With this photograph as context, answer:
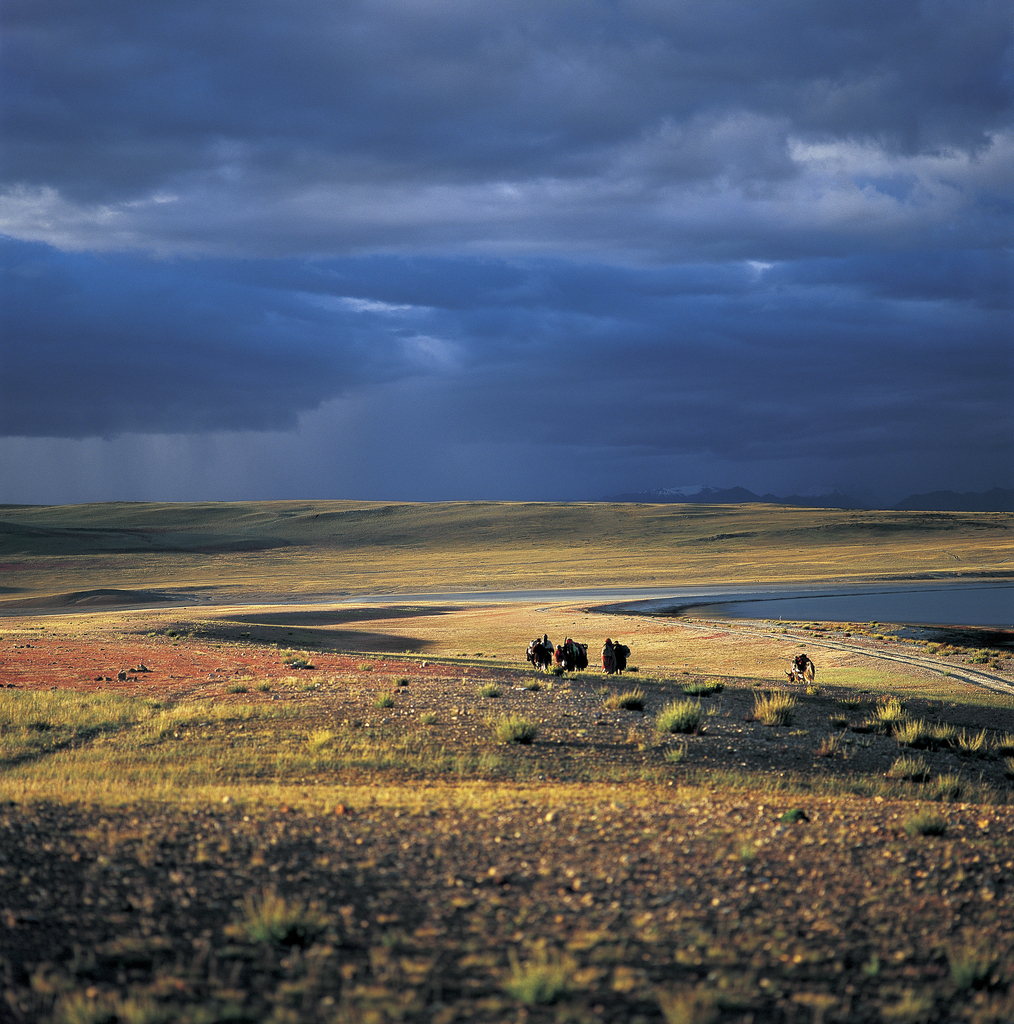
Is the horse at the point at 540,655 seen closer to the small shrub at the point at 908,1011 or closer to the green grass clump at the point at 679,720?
the green grass clump at the point at 679,720

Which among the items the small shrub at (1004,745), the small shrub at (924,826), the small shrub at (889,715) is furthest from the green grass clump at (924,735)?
the small shrub at (924,826)

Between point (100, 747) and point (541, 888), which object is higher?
point (541, 888)

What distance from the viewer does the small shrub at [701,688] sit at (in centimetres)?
2200

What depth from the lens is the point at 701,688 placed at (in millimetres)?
22281

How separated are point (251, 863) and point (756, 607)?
58439 mm

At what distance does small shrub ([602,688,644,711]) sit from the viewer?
64.1 ft

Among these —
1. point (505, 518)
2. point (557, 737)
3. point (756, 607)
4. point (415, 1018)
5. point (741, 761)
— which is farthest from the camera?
point (505, 518)

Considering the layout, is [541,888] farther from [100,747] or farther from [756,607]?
[756,607]

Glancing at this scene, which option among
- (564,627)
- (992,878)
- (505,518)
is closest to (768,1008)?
(992,878)

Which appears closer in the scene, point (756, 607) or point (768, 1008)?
point (768, 1008)

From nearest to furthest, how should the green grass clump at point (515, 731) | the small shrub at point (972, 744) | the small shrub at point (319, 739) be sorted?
the small shrub at point (319, 739) → the green grass clump at point (515, 731) → the small shrub at point (972, 744)

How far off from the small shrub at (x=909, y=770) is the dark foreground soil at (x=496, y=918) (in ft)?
16.0

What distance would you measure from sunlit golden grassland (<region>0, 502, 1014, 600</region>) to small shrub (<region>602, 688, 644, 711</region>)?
2486 inches

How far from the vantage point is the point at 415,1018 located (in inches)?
223
